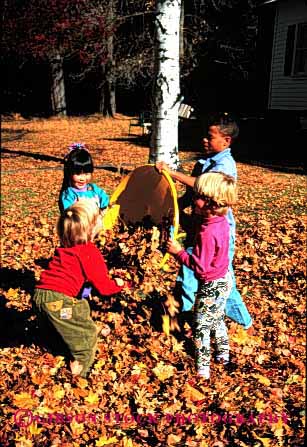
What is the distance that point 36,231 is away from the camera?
7312 millimetres

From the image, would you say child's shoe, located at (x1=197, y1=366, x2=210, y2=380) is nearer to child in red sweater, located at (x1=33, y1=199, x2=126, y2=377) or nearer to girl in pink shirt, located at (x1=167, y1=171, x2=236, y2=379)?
girl in pink shirt, located at (x1=167, y1=171, x2=236, y2=379)

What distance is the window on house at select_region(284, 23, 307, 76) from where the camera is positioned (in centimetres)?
718

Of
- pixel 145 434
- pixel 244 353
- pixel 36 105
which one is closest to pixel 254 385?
pixel 244 353

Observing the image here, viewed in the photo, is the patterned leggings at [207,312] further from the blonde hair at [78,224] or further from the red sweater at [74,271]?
the blonde hair at [78,224]

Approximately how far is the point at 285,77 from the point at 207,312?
13.0 ft

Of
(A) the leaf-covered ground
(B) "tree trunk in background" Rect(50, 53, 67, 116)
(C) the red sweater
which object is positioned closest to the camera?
(A) the leaf-covered ground

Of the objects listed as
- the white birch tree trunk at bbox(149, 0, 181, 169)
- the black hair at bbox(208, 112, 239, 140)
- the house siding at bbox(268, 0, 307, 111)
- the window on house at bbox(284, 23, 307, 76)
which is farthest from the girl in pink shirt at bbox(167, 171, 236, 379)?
the white birch tree trunk at bbox(149, 0, 181, 169)

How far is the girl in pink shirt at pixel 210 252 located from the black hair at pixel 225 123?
505 mm

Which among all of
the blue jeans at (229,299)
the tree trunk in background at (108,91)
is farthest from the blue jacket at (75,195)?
the tree trunk in background at (108,91)

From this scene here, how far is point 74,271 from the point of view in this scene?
3.34 m

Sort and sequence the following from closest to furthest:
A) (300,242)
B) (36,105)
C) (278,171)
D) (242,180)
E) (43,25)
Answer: (300,242), (278,171), (242,180), (43,25), (36,105)

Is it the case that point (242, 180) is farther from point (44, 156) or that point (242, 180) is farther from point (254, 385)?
point (44, 156)

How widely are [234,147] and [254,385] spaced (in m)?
10.5

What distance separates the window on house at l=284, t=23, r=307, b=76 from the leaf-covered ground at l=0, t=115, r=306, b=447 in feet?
8.67
